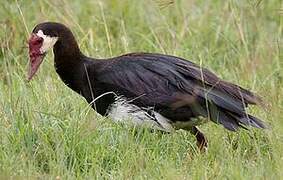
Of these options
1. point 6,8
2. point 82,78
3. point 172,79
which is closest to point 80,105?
point 82,78

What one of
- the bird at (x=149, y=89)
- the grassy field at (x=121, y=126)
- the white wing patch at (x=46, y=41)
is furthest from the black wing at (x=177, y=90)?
the white wing patch at (x=46, y=41)

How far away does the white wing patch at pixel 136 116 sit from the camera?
6523mm

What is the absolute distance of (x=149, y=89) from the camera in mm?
6590

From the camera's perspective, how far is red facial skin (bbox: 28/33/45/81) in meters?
6.75

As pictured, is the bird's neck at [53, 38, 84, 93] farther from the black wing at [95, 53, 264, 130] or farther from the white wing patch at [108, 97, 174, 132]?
the white wing patch at [108, 97, 174, 132]

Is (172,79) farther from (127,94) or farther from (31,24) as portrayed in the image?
(31,24)

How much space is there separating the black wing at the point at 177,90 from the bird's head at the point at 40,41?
0.39 m

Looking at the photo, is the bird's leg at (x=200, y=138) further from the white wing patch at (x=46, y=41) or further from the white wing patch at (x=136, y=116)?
the white wing patch at (x=46, y=41)

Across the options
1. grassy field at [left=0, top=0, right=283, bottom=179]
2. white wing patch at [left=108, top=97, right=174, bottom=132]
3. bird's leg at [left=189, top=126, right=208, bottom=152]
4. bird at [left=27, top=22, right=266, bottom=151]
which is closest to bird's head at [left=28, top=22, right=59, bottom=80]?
bird at [left=27, top=22, right=266, bottom=151]

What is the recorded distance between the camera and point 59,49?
22.5 ft

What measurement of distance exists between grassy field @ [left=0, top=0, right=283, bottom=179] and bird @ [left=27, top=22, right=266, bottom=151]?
0.37ft

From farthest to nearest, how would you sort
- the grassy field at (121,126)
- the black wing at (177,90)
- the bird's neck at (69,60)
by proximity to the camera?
1. the bird's neck at (69,60)
2. the black wing at (177,90)
3. the grassy field at (121,126)

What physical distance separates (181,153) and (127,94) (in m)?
0.53

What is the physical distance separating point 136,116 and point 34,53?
85 cm
